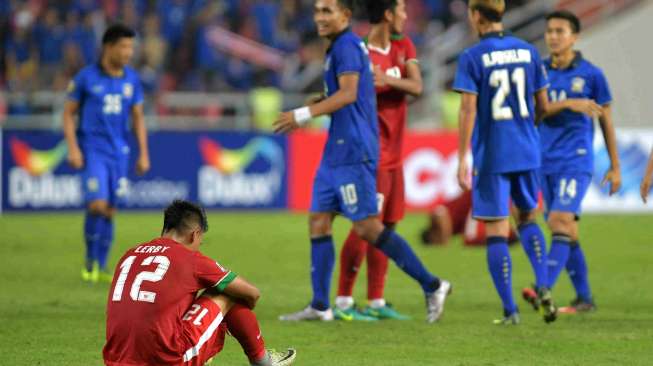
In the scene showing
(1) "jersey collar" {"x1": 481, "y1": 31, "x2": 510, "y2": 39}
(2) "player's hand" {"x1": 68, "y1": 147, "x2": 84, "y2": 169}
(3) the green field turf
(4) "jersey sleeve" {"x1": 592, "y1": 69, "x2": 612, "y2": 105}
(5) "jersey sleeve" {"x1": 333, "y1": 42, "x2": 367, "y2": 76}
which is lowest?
(3) the green field turf

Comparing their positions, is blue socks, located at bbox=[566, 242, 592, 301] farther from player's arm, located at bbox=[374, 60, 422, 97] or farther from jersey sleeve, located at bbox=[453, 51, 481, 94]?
jersey sleeve, located at bbox=[453, 51, 481, 94]

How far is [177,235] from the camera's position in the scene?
6.28m

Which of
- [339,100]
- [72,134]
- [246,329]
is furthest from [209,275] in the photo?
[72,134]

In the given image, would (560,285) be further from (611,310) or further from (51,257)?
(51,257)

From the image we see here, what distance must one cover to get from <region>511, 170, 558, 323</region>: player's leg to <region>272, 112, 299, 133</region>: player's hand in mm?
1673

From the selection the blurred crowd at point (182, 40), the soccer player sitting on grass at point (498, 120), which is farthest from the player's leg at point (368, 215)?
the blurred crowd at point (182, 40)

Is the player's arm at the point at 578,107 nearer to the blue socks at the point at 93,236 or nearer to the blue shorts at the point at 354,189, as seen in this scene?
the blue shorts at the point at 354,189

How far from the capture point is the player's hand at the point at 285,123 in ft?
27.2

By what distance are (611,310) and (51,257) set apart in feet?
22.0

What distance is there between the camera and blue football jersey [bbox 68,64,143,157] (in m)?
12.0

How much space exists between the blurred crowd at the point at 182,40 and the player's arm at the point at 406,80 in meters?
13.0

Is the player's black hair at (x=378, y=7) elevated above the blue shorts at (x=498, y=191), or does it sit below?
above

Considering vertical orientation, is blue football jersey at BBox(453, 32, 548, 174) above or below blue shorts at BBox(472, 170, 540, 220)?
above

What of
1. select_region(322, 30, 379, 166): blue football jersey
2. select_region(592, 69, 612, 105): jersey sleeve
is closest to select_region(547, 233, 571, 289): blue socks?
select_region(592, 69, 612, 105): jersey sleeve
